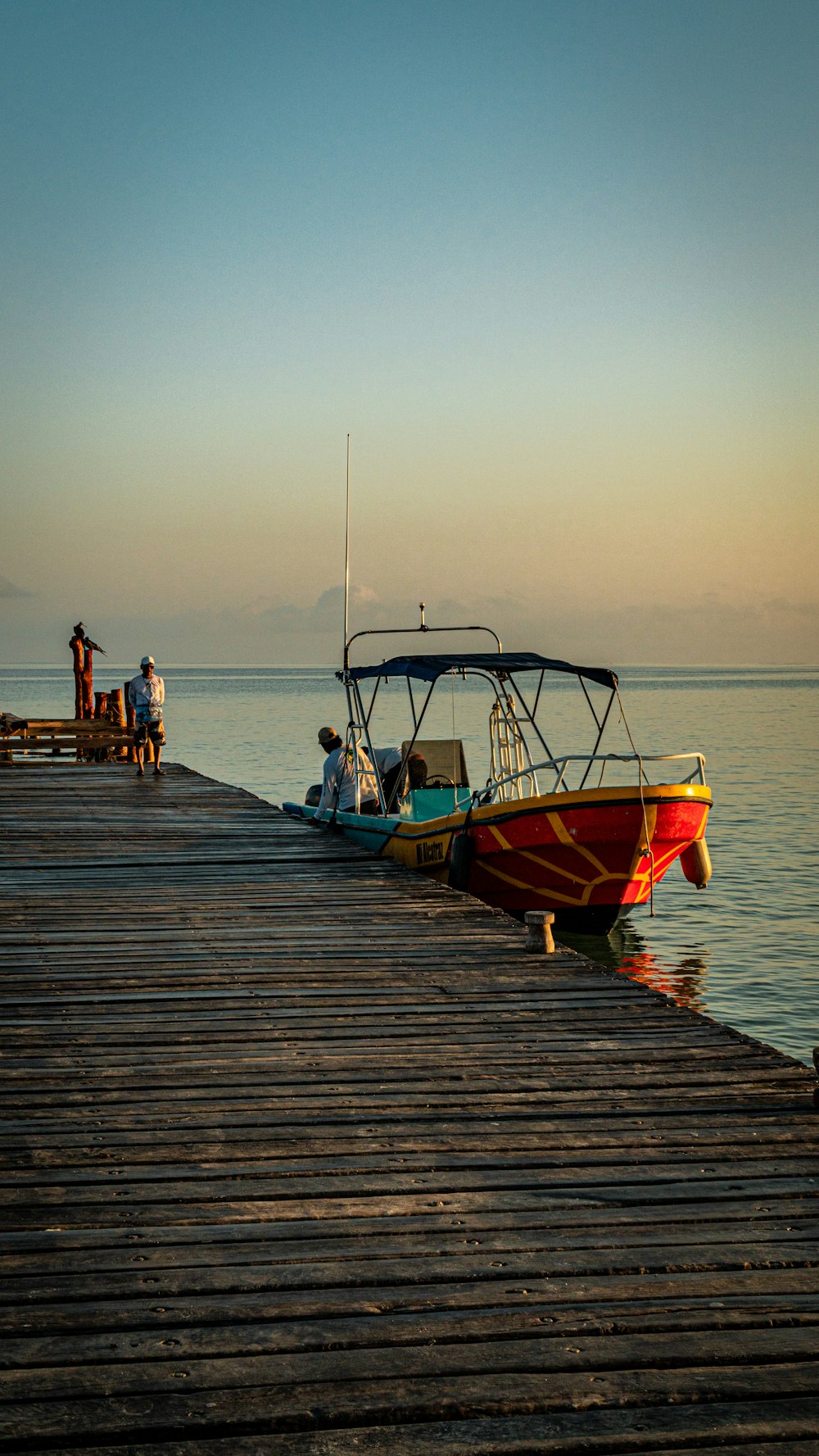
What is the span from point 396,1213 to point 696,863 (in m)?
8.65

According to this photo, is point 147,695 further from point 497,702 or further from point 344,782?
point 497,702

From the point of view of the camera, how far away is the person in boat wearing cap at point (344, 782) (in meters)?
14.0

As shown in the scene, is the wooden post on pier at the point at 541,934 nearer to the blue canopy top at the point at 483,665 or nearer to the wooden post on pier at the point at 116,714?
the blue canopy top at the point at 483,665

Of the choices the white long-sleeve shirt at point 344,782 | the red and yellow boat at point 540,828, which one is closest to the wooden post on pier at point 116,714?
the white long-sleeve shirt at point 344,782

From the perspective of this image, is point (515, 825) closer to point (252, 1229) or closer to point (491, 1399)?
point (252, 1229)

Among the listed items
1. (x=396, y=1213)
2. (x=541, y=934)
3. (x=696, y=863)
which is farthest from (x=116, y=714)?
(x=396, y=1213)

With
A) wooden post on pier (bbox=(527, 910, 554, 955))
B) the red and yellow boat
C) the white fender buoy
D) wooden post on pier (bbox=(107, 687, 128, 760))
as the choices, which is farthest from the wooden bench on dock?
wooden post on pier (bbox=(527, 910, 554, 955))

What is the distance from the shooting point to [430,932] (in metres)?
8.62

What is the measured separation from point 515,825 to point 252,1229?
7.79 meters

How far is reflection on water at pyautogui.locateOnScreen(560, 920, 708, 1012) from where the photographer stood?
1265 cm

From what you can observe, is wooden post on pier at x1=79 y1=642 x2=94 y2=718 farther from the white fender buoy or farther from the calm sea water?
the white fender buoy

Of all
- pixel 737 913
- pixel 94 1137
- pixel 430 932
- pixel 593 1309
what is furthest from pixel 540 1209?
pixel 737 913

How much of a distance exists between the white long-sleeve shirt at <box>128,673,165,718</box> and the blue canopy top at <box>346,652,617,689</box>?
7.17m

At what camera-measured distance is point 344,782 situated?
14.4 metres
